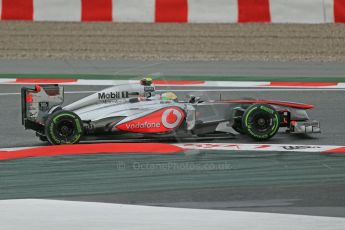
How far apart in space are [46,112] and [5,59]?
565 cm

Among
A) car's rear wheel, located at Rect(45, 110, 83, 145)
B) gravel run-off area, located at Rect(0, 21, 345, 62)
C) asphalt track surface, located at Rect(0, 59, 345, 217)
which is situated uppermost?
gravel run-off area, located at Rect(0, 21, 345, 62)

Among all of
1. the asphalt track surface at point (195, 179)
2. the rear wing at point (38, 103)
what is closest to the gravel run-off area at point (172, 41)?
the rear wing at point (38, 103)

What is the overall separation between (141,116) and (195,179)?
157 cm

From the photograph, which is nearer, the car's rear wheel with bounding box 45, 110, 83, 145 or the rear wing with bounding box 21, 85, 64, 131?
the car's rear wheel with bounding box 45, 110, 83, 145

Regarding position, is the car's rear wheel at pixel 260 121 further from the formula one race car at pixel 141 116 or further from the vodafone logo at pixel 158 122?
the vodafone logo at pixel 158 122

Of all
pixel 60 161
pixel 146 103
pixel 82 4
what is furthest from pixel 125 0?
pixel 60 161

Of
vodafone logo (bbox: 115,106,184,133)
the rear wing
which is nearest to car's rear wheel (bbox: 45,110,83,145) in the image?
the rear wing


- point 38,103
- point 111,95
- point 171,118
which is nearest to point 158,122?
point 171,118

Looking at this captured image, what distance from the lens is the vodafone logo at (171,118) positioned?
889cm

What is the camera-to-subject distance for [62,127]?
8.69 m

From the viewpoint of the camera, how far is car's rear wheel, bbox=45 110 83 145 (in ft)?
28.4

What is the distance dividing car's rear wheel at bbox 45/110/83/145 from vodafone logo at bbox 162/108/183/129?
754mm

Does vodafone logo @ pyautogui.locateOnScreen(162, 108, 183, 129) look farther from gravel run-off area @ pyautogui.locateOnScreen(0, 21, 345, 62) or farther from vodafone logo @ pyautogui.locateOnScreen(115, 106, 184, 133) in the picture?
gravel run-off area @ pyautogui.locateOnScreen(0, 21, 345, 62)

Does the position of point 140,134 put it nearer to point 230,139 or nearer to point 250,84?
point 230,139
